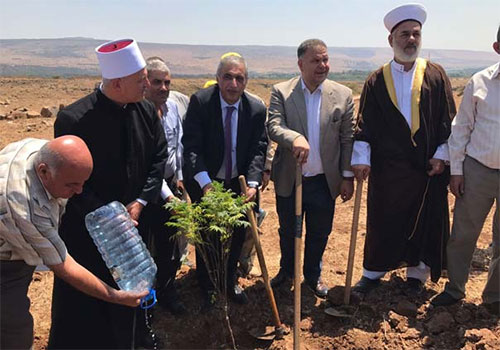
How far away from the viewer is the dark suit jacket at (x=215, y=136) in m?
3.83

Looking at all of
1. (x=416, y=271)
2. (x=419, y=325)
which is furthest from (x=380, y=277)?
(x=419, y=325)

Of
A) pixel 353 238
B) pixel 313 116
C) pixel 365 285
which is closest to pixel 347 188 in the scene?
pixel 353 238

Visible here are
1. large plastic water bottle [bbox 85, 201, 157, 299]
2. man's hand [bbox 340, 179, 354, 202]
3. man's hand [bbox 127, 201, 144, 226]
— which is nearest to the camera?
large plastic water bottle [bbox 85, 201, 157, 299]

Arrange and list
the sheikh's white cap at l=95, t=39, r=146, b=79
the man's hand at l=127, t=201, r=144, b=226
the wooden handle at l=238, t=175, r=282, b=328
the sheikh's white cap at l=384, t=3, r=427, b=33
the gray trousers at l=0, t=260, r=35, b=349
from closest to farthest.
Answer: the gray trousers at l=0, t=260, r=35, b=349
the sheikh's white cap at l=95, t=39, r=146, b=79
the man's hand at l=127, t=201, r=144, b=226
the wooden handle at l=238, t=175, r=282, b=328
the sheikh's white cap at l=384, t=3, r=427, b=33

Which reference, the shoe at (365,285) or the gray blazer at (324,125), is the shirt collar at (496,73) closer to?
the gray blazer at (324,125)

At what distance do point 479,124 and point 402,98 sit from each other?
2.16 ft

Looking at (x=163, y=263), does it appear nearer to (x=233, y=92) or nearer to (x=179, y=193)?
(x=179, y=193)

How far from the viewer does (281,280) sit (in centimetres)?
443

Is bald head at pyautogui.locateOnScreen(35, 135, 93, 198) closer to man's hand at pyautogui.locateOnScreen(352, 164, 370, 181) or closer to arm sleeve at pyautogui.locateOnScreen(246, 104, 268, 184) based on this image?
arm sleeve at pyautogui.locateOnScreen(246, 104, 268, 184)

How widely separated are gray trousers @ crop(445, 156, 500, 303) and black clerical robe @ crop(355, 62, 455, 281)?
0.58 feet

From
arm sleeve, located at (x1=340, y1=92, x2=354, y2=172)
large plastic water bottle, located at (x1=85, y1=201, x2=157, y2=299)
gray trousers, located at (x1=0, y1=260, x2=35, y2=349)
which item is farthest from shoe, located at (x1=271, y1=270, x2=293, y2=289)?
gray trousers, located at (x1=0, y1=260, x2=35, y2=349)

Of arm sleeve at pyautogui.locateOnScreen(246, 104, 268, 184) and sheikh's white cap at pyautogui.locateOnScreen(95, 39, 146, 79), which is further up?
sheikh's white cap at pyautogui.locateOnScreen(95, 39, 146, 79)

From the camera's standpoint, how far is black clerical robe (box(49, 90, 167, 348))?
9.91 feet

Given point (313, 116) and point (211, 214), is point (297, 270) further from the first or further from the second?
point (313, 116)
